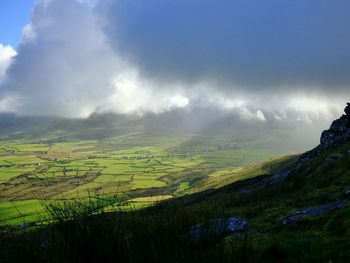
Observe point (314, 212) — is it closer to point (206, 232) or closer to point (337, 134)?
point (206, 232)

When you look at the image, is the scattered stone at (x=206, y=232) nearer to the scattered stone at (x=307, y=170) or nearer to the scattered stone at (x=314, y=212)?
the scattered stone at (x=314, y=212)

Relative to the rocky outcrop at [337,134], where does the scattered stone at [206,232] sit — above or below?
below

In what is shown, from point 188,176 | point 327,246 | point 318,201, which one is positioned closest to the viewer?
point 327,246

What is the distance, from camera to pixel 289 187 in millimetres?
35656

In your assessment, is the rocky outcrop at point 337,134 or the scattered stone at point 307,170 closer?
the scattered stone at point 307,170

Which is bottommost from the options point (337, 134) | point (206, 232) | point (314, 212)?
point (314, 212)

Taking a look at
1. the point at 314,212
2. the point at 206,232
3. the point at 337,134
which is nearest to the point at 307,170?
the point at 337,134

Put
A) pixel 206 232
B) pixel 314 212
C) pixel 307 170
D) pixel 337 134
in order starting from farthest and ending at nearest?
pixel 337 134 < pixel 307 170 < pixel 314 212 < pixel 206 232

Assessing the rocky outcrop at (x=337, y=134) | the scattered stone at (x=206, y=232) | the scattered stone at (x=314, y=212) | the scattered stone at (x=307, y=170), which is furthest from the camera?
the rocky outcrop at (x=337, y=134)

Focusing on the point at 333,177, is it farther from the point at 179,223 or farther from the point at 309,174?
the point at 179,223

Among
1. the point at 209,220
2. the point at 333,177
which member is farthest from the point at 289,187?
the point at 209,220

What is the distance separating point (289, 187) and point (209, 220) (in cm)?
3048

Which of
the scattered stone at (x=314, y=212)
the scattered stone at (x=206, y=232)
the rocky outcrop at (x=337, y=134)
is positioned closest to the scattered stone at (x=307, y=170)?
the rocky outcrop at (x=337, y=134)

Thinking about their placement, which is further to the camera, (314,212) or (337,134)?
(337,134)
